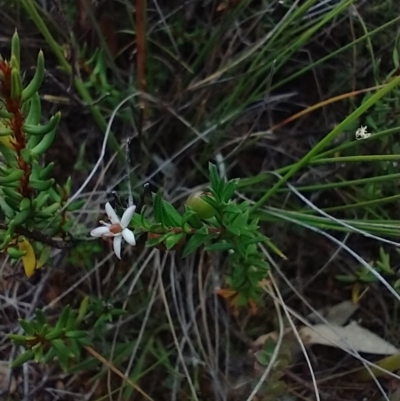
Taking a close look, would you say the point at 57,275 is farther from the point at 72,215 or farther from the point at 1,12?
the point at 1,12

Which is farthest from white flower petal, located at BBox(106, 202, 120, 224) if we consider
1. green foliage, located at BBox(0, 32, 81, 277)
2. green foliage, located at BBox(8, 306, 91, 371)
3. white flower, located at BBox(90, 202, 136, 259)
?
green foliage, located at BBox(8, 306, 91, 371)

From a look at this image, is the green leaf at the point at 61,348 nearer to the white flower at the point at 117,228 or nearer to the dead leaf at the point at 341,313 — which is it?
the white flower at the point at 117,228

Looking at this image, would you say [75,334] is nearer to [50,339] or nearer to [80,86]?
[50,339]

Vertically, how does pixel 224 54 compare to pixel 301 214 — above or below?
above

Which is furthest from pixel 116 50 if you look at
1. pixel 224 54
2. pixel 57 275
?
pixel 57 275

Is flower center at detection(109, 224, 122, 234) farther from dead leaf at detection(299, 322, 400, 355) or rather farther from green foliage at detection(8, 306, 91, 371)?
dead leaf at detection(299, 322, 400, 355)

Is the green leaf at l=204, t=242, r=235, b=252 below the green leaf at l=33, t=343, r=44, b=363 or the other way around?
the other way around

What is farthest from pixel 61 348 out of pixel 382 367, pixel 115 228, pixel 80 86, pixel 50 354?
pixel 382 367
